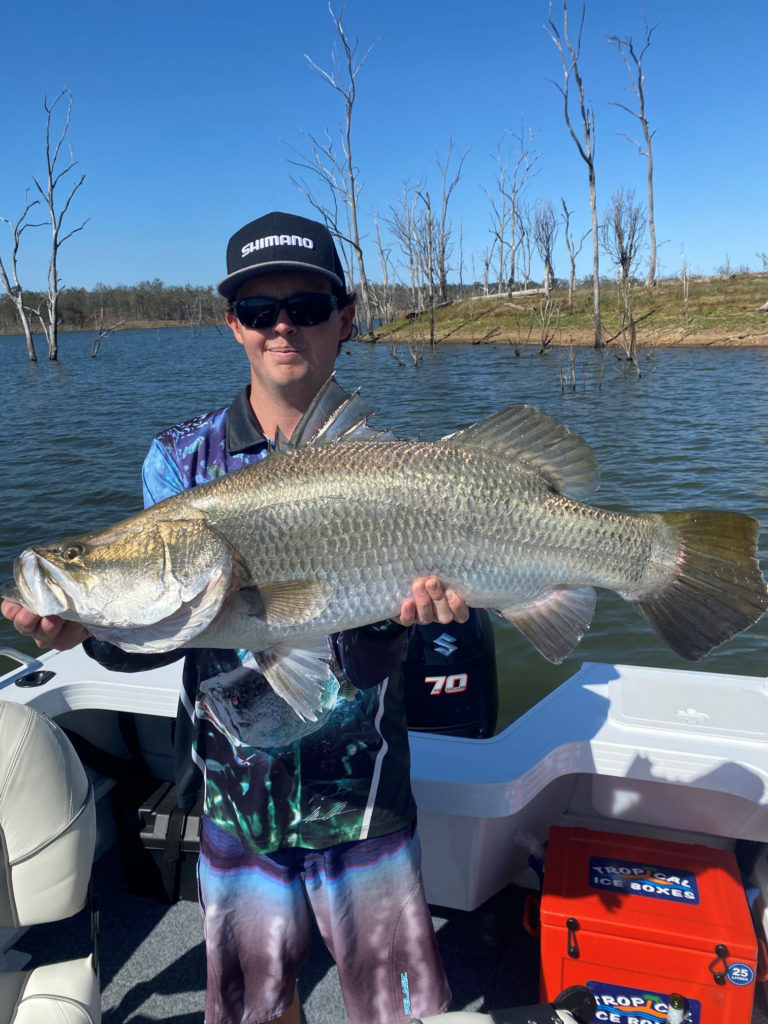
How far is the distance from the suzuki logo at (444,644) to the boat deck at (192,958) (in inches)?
51.4

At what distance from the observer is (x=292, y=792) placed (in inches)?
91.9

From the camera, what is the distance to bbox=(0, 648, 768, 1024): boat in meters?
2.99

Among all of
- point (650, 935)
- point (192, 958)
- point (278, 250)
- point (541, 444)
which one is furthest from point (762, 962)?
point (278, 250)

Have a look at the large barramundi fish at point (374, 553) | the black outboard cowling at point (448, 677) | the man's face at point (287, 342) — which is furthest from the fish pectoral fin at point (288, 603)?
the black outboard cowling at point (448, 677)

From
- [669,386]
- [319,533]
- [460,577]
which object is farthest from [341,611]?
[669,386]

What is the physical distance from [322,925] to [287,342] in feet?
6.83

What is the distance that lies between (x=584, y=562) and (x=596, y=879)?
1.59 m

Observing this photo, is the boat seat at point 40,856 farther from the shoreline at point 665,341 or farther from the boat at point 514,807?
the shoreline at point 665,341

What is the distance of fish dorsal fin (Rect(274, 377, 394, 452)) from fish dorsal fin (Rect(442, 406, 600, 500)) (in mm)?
303

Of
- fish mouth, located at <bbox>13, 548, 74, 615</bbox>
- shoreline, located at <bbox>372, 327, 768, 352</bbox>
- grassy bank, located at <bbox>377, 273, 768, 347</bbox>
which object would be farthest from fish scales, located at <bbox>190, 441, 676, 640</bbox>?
grassy bank, located at <bbox>377, 273, 768, 347</bbox>

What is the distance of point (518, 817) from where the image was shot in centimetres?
336

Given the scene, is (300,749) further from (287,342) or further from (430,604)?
(287,342)

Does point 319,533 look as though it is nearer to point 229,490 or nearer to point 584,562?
point 229,490

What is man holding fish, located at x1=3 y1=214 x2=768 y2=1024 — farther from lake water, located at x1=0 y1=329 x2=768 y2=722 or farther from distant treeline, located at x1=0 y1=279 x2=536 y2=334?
distant treeline, located at x1=0 y1=279 x2=536 y2=334
